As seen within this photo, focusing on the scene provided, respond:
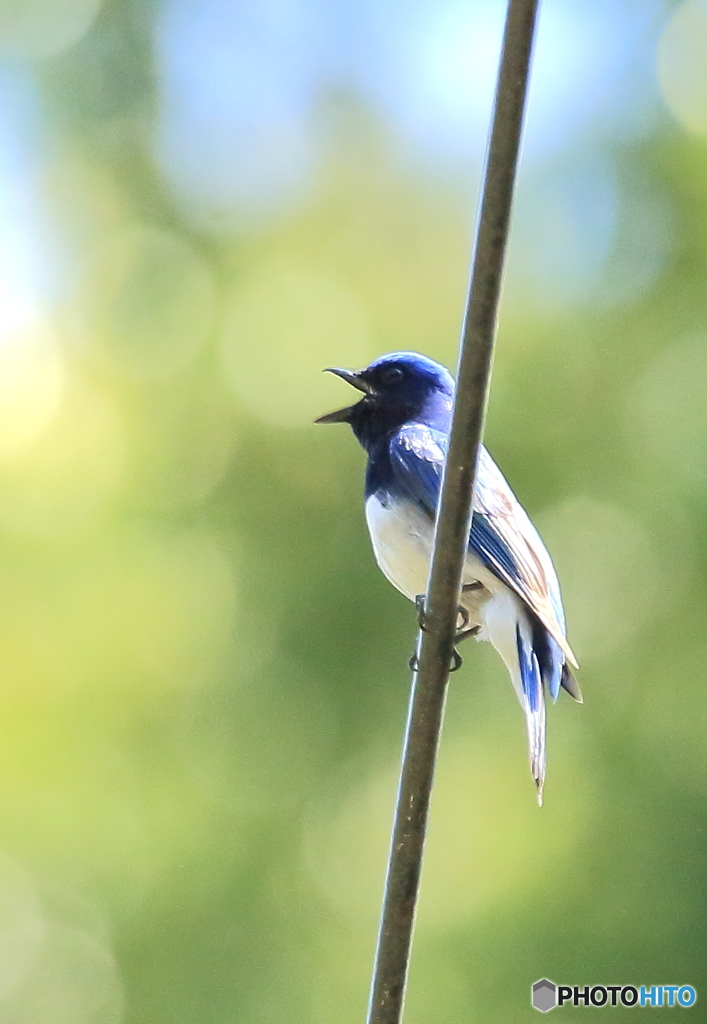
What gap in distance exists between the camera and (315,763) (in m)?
5.47

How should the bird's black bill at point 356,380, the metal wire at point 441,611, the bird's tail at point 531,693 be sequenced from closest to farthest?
the metal wire at point 441,611 < the bird's tail at point 531,693 < the bird's black bill at point 356,380

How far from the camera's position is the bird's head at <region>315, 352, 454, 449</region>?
11.3ft

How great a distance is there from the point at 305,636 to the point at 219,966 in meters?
1.39

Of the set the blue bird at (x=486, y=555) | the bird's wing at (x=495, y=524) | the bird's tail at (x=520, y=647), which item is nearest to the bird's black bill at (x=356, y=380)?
the blue bird at (x=486, y=555)

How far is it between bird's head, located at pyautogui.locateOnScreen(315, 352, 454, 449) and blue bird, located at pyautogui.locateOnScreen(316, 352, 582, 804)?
1cm

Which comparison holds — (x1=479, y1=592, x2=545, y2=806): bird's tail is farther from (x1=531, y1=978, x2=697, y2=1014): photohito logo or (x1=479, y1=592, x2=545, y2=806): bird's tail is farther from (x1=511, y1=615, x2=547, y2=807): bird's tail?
(x1=531, y1=978, x2=697, y2=1014): photohito logo

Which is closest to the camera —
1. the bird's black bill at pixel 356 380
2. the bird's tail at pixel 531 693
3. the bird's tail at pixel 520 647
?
the bird's tail at pixel 531 693

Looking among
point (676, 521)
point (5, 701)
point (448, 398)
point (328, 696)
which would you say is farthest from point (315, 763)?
point (448, 398)

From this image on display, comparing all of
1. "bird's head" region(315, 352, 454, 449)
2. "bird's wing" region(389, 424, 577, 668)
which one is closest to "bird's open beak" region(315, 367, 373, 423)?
"bird's head" region(315, 352, 454, 449)

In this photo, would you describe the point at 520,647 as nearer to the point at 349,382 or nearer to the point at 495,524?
the point at 495,524

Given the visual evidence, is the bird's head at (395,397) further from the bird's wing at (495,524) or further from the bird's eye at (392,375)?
the bird's wing at (495,524)

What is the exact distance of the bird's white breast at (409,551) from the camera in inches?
119

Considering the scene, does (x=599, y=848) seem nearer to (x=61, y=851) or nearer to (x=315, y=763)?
(x=315, y=763)

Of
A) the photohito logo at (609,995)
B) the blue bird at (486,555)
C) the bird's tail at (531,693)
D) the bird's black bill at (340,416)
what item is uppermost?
the bird's black bill at (340,416)
